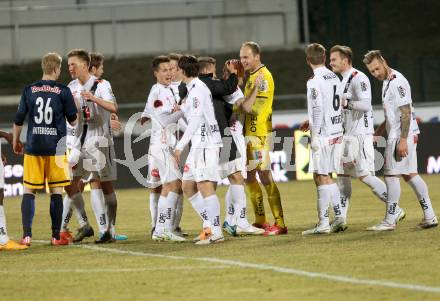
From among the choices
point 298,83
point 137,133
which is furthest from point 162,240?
point 298,83

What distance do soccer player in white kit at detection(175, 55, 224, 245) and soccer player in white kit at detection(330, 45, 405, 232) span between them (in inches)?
77.5

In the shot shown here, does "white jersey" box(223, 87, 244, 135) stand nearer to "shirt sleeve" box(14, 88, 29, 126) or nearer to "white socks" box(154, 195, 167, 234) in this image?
"white socks" box(154, 195, 167, 234)

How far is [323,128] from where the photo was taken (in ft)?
43.2

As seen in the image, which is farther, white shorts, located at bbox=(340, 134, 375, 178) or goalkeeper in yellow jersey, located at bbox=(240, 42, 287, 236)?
white shorts, located at bbox=(340, 134, 375, 178)

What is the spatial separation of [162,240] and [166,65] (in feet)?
7.05

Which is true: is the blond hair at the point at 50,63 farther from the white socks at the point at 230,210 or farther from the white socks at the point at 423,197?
the white socks at the point at 423,197

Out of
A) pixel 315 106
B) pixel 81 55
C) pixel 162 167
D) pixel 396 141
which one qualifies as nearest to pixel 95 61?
pixel 81 55

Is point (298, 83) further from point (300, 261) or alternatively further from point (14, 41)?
point (300, 261)

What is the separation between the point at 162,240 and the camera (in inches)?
513

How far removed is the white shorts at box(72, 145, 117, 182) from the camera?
43.5 feet

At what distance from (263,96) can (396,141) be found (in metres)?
1.72

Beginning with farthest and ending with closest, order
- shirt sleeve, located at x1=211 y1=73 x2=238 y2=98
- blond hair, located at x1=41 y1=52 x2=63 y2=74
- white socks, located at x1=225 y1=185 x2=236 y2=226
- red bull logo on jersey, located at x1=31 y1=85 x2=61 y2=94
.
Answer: white socks, located at x1=225 y1=185 x2=236 y2=226 < shirt sleeve, located at x1=211 y1=73 x2=238 y2=98 < red bull logo on jersey, located at x1=31 y1=85 x2=61 y2=94 < blond hair, located at x1=41 y1=52 x2=63 y2=74

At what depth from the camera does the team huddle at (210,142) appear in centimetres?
1262

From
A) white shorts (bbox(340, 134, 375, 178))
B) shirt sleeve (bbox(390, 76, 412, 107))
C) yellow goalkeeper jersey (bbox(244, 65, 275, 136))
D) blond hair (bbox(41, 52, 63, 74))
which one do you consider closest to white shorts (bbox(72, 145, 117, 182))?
blond hair (bbox(41, 52, 63, 74))
